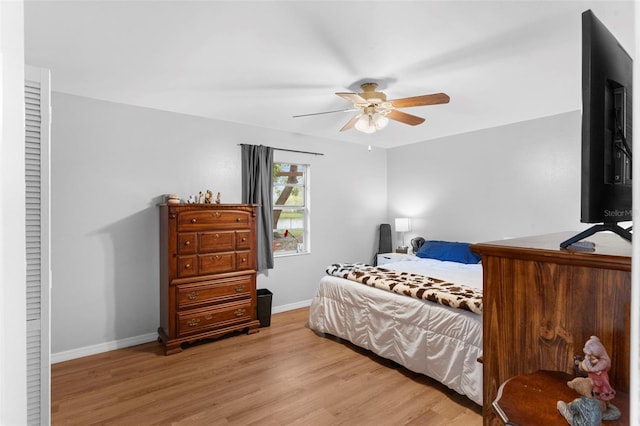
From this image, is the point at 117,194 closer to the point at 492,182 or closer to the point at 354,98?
the point at 354,98

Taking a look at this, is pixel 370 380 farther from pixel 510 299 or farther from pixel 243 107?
pixel 243 107

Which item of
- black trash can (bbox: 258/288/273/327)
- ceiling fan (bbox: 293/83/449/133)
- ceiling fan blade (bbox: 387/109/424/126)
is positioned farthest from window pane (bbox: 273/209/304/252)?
ceiling fan blade (bbox: 387/109/424/126)

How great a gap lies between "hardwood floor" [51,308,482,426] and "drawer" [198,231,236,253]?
3.22 feet

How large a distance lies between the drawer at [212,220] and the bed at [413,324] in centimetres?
114

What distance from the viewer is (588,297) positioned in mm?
882

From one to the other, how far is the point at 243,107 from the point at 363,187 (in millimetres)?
2552

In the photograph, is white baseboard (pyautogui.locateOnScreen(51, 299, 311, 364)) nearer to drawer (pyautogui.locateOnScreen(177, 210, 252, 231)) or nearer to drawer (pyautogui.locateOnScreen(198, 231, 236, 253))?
drawer (pyautogui.locateOnScreen(198, 231, 236, 253))

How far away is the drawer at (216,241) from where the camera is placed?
347 centimetres

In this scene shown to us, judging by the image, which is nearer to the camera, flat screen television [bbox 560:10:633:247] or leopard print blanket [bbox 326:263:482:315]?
flat screen television [bbox 560:10:633:247]

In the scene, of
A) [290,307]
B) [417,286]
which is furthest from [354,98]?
[290,307]

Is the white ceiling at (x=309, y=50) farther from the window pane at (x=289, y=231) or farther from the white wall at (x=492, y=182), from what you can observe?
the window pane at (x=289, y=231)

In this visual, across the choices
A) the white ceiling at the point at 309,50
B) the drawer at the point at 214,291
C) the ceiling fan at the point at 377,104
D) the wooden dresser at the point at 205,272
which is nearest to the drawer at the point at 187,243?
the wooden dresser at the point at 205,272

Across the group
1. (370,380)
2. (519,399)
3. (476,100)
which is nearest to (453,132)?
(476,100)

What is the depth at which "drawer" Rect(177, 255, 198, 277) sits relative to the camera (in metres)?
3.35
